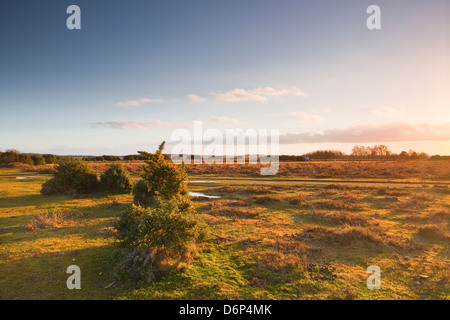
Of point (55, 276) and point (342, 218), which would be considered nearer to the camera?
point (55, 276)

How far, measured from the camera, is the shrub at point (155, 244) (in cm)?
849

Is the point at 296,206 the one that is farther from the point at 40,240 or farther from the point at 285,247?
the point at 40,240

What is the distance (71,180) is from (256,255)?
78.6 feet

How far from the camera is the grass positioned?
25.8ft

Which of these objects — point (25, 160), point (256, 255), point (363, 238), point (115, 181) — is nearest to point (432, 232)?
point (363, 238)

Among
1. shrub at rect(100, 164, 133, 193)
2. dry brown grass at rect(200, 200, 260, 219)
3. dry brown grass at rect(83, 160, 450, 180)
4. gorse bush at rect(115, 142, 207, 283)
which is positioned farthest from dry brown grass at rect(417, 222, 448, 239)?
dry brown grass at rect(83, 160, 450, 180)

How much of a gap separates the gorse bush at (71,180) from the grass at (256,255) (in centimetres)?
515

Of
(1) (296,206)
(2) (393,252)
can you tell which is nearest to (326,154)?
(1) (296,206)

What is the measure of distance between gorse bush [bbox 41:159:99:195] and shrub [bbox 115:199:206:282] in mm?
19849

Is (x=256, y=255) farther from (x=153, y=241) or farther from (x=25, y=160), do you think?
(x=25, y=160)

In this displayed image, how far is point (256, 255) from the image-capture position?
421 inches

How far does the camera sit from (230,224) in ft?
53.0
